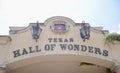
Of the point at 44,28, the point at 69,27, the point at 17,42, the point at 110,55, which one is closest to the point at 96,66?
the point at 110,55

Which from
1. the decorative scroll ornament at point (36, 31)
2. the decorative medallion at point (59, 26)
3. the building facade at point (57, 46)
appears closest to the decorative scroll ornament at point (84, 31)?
the building facade at point (57, 46)

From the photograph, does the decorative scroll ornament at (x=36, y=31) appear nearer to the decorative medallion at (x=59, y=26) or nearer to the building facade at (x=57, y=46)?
the building facade at (x=57, y=46)

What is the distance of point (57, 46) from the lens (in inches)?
510

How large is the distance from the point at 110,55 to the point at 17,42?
4.73m

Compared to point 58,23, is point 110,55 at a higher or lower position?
lower

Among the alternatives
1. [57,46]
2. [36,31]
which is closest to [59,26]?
[57,46]

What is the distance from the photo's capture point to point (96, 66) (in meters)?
14.1

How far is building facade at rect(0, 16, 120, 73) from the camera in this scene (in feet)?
42.1

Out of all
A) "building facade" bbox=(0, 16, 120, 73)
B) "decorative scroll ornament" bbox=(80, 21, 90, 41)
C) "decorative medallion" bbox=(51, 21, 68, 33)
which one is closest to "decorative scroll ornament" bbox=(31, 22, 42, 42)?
"building facade" bbox=(0, 16, 120, 73)

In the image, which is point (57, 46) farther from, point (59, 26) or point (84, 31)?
point (84, 31)

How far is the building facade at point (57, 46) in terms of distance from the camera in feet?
42.1

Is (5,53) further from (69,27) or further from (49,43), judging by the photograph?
(69,27)

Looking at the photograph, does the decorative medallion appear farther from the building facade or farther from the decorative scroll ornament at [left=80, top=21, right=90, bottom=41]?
the decorative scroll ornament at [left=80, top=21, right=90, bottom=41]

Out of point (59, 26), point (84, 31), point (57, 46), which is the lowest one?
point (57, 46)
